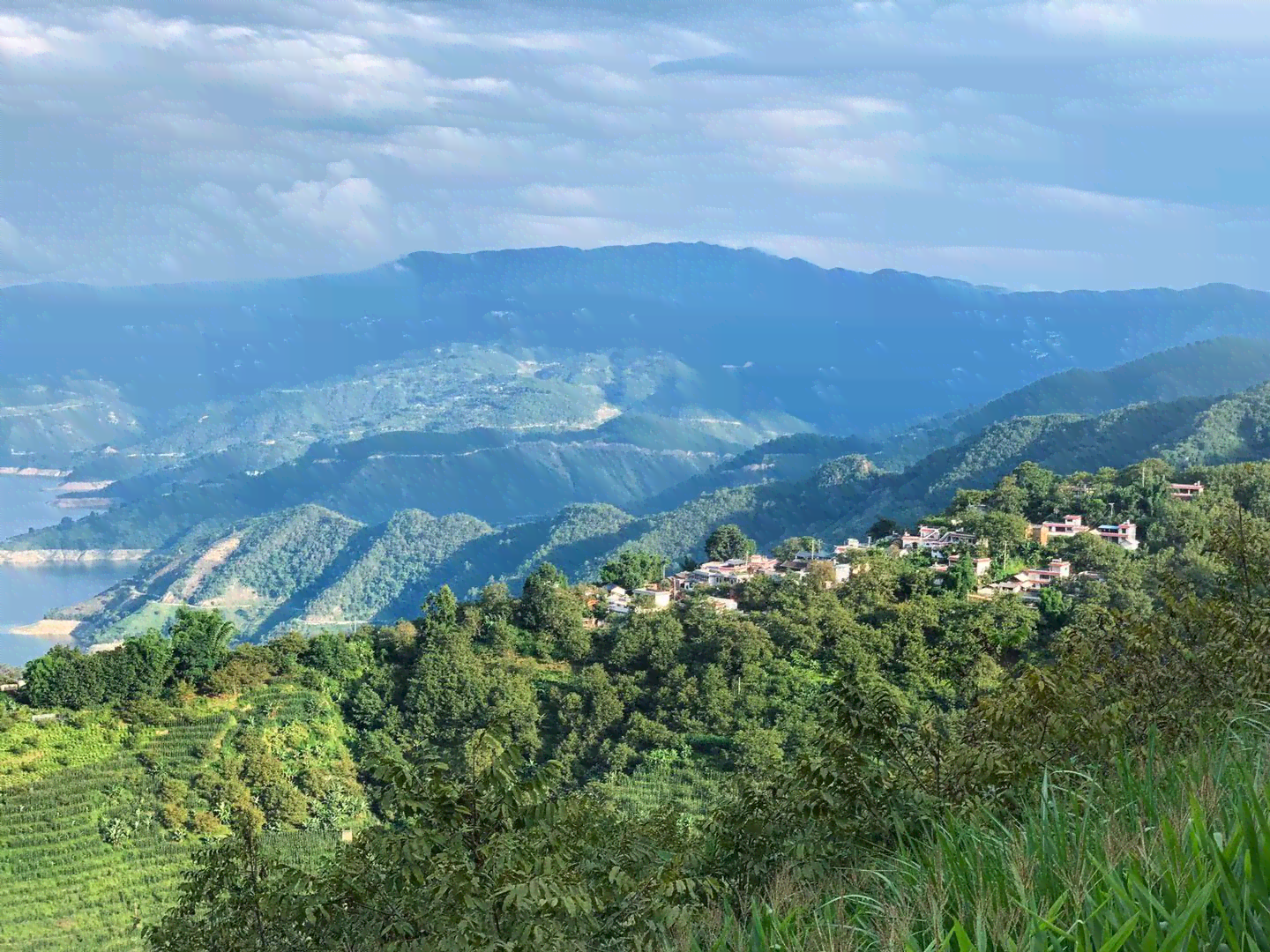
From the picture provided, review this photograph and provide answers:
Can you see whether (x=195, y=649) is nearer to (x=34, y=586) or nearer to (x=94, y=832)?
(x=94, y=832)

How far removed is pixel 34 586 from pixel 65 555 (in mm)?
13541

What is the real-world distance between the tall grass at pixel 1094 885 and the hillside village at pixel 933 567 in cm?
2446

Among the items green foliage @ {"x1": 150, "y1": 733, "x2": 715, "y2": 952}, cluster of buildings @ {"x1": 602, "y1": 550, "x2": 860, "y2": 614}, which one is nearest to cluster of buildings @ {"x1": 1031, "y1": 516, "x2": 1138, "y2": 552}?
cluster of buildings @ {"x1": 602, "y1": 550, "x2": 860, "y2": 614}

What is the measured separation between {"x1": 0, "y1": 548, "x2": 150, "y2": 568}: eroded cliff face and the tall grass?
462 ft

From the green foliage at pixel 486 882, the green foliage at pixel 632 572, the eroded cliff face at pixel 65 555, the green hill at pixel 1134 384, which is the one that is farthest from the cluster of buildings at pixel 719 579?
the eroded cliff face at pixel 65 555

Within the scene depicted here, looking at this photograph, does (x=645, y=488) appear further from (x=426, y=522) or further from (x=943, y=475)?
(x=943, y=475)

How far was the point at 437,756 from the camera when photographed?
564 cm

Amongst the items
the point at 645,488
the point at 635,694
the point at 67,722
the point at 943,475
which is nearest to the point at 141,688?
the point at 67,722

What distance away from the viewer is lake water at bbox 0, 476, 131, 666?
310ft

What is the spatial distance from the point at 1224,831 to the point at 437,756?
3.47m

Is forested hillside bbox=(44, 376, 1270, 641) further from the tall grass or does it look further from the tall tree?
the tall grass

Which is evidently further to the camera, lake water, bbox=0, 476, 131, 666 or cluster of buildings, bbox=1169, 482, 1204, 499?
lake water, bbox=0, 476, 131, 666

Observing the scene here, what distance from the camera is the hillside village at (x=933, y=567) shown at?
29344 mm

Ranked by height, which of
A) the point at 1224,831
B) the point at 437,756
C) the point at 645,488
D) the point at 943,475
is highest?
the point at 1224,831
